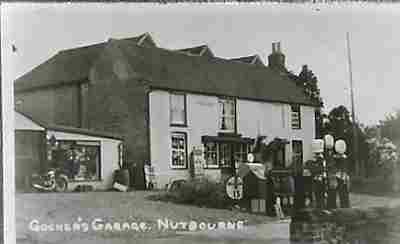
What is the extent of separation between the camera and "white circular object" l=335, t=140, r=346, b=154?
11.2 ft

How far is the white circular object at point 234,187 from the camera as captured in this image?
11.0ft

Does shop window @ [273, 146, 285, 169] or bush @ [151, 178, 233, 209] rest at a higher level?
shop window @ [273, 146, 285, 169]

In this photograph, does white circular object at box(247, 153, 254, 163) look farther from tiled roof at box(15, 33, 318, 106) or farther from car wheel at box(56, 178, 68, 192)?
car wheel at box(56, 178, 68, 192)

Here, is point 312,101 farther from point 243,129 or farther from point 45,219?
point 45,219

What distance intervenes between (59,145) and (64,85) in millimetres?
291

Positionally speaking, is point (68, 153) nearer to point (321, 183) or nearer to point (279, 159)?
point (279, 159)

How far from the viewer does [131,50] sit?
3328 mm

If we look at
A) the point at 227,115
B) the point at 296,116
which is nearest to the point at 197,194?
the point at 227,115

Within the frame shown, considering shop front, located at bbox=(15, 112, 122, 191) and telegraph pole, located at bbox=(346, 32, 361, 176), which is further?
telegraph pole, located at bbox=(346, 32, 361, 176)

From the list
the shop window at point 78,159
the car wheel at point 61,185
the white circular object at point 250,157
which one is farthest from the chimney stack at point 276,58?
the car wheel at point 61,185

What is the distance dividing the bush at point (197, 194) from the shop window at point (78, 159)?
1.05ft

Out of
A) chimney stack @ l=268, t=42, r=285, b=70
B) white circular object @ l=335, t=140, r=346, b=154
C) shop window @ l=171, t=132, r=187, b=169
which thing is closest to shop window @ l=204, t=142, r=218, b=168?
shop window @ l=171, t=132, r=187, b=169

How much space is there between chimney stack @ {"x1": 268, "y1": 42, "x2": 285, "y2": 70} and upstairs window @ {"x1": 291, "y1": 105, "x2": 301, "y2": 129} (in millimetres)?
230

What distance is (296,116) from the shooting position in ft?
11.4
